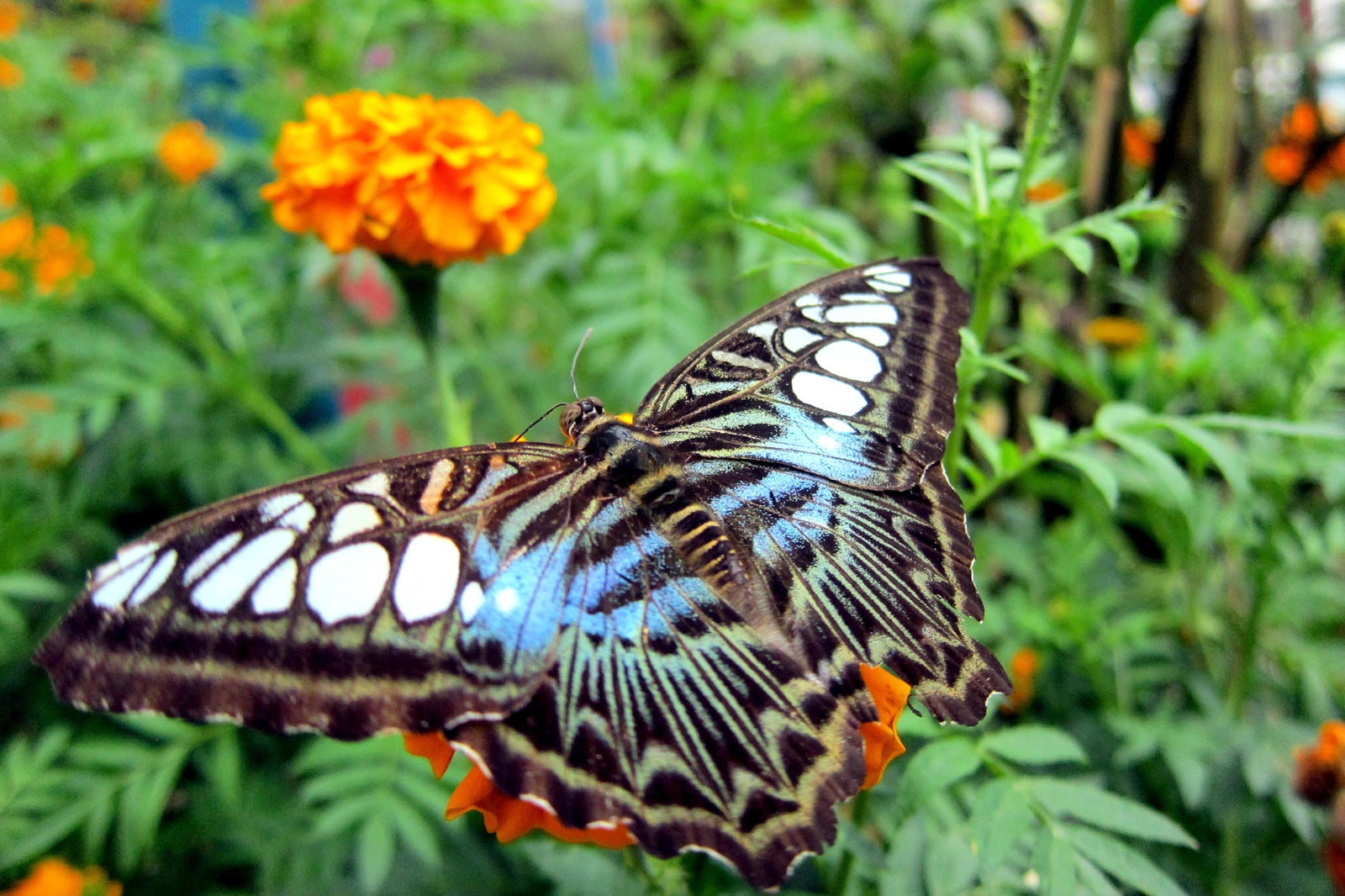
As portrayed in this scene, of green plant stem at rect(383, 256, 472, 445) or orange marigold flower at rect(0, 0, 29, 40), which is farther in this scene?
orange marigold flower at rect(0, 0, 29, 40)

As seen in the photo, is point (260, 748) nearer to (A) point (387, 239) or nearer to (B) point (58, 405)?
(B) point (58, 405)

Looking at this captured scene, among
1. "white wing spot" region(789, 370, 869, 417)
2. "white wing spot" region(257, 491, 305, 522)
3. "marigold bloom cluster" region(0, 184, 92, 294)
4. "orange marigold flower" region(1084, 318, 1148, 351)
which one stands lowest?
"white wing spot" region(257, 491, 305, 522)

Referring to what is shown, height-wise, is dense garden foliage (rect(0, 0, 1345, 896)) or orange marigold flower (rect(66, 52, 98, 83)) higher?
orange marigold flower (rect(66, 52, 98, 83))

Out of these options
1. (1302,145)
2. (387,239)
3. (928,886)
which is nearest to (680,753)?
(928,886)

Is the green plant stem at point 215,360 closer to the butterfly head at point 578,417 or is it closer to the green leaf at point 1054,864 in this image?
the butterfly head at point 578,417

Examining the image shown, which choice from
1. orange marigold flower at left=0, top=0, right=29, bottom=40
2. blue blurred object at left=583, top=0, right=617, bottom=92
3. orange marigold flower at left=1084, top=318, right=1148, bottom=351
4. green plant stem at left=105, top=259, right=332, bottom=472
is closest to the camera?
green plant stem at left=105, top=259, right=332, bottom=472

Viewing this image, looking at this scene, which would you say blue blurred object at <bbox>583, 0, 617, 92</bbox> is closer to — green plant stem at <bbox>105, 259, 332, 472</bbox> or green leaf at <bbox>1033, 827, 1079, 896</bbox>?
green plant stem at <bbox>105, 259, 332, 472</bbox>

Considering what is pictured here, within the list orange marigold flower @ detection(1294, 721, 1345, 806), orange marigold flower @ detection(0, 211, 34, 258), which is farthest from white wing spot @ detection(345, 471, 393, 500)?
orange marigold flower @ detection(0, 211, 34, 258)

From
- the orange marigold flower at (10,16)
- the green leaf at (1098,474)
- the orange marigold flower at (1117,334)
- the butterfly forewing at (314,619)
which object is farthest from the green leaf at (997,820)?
the orange marigold flower at (10,16)
